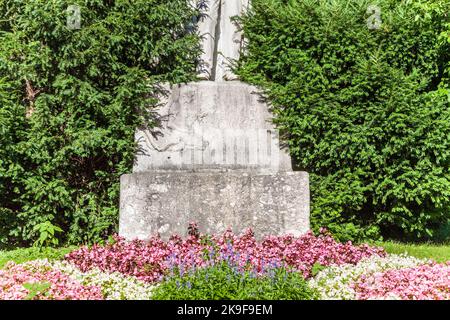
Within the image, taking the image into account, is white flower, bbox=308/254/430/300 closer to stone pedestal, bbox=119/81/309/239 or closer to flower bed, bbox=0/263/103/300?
stone pedestal, bbox=119/81/309/239

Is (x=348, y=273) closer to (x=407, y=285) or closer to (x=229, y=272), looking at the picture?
(x=407, y=285)

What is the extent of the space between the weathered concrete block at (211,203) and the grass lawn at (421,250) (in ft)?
4.27

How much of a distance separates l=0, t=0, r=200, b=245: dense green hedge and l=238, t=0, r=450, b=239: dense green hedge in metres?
1.36

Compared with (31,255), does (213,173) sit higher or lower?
higher

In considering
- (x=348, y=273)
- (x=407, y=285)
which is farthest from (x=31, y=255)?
(x=407, y=285)

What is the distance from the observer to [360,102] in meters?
8.05

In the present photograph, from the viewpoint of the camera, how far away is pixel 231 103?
8.13 m

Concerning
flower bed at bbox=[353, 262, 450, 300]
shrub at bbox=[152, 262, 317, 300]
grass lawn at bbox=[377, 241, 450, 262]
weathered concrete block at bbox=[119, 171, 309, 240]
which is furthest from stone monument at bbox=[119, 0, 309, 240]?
shrub at bbox=[152, 262, 317, 300]

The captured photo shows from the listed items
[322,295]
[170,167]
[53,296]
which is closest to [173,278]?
[53,296]

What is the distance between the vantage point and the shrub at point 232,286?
4.91m

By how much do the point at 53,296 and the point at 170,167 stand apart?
3152 millimetres

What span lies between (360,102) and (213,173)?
2303mm

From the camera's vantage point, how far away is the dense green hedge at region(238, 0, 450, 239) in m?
7.91

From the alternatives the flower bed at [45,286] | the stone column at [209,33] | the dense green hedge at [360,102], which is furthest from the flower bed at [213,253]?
the stone column at [209,33]
